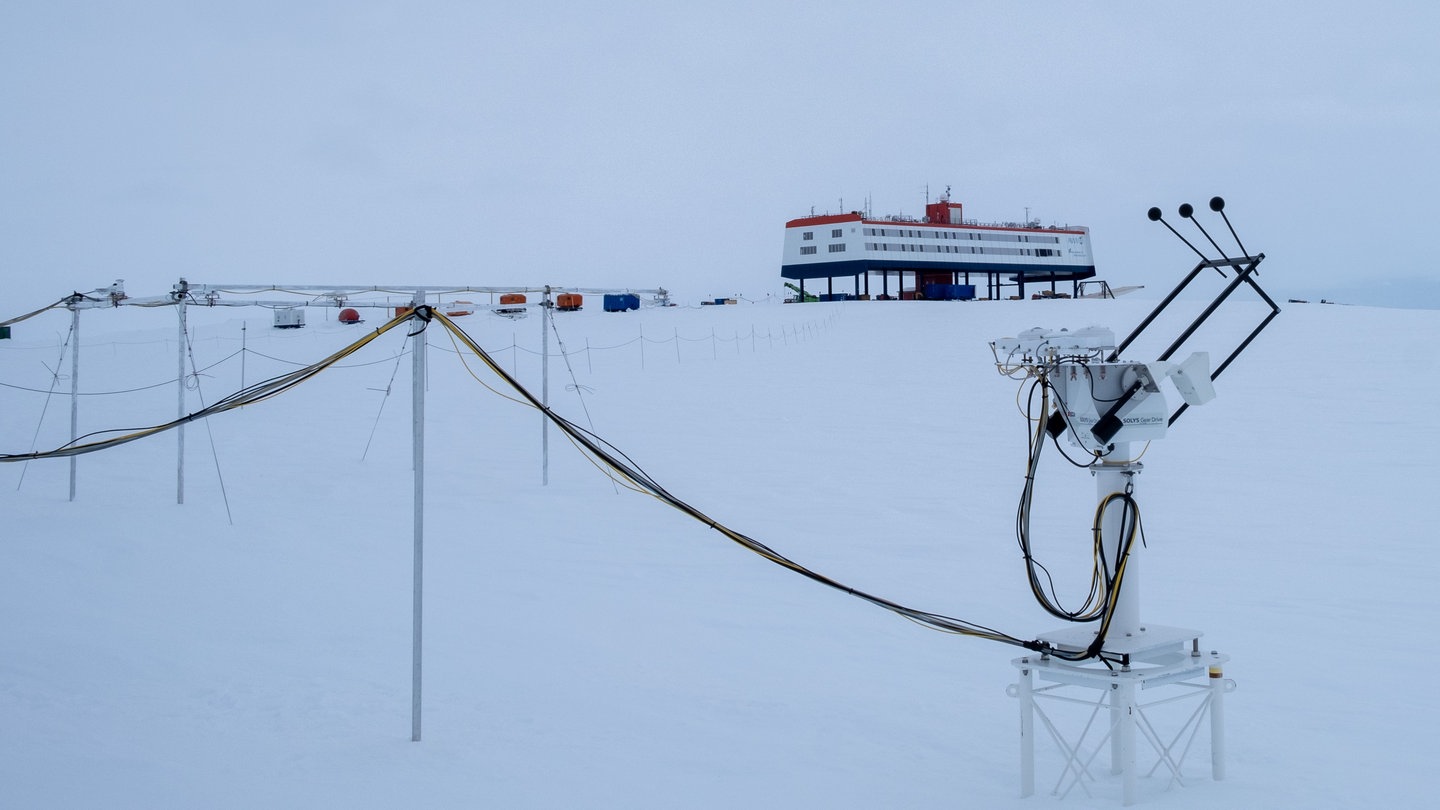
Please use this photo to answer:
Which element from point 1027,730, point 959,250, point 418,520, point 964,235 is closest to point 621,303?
point 959,250

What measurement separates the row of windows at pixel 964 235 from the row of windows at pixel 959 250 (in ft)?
1.82

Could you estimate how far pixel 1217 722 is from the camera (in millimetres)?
6270

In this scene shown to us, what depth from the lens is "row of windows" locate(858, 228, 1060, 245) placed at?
62281mm

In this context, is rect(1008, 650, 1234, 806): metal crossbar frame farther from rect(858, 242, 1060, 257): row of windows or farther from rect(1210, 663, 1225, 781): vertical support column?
rect(858, 242, 1060, 257): row of windows

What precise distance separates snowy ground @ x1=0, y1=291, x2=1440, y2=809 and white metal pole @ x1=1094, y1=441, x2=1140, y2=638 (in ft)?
3.15

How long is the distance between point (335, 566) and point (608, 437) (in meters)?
10.6

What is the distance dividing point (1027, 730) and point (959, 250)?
61.8 meters

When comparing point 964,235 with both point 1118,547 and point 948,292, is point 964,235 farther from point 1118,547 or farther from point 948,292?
point 1118,547

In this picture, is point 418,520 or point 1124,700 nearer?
point 1124,700

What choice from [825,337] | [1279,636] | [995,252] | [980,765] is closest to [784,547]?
[1279,636]

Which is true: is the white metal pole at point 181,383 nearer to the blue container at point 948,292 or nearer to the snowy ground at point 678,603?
the snowy ground at point 678,603

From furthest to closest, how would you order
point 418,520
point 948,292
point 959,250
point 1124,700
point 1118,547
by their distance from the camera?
point 959,250 → point 948,292 → point 418,520 → point 1118,547 → point 1124,700

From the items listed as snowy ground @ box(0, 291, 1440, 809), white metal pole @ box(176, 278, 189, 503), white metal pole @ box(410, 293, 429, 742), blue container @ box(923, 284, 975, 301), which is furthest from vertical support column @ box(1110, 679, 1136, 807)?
blue container @ box(923, 284, 975, 301)

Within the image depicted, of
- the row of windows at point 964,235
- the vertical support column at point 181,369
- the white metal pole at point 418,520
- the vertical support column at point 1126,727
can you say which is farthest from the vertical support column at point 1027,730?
the row of windows at point 964,235
